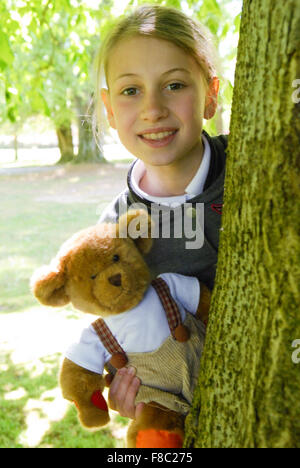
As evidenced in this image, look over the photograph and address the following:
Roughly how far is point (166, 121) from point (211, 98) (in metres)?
0.31

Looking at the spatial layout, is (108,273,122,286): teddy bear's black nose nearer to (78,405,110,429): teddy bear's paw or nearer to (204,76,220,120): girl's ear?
(78,405,110,429): teddy bear's paw

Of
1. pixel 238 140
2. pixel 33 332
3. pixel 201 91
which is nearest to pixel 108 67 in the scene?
pixel 201 91

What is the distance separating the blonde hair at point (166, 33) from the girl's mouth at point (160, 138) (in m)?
0.28

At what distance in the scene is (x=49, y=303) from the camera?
145 cm

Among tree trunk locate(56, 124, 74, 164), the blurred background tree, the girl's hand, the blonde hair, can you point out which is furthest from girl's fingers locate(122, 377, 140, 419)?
tree trunk locate(56, 124, 74, 164)

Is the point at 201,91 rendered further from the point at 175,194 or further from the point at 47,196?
the point at 47,196

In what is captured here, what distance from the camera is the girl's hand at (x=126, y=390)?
56.7 inches

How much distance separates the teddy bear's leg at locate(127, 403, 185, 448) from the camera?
4.43 ft

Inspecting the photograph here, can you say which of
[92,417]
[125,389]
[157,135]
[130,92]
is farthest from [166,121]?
[92,417]

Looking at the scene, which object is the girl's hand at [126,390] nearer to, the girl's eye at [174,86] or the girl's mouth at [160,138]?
the girl's mouth at [160,138]

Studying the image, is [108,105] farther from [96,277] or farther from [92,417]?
[92,417]

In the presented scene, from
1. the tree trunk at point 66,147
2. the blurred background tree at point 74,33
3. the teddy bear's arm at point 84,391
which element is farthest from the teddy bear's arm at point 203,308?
the tree trunk at point 66,147

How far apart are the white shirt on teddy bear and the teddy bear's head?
0.04 m
